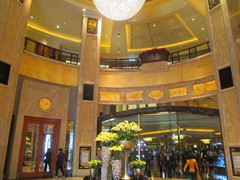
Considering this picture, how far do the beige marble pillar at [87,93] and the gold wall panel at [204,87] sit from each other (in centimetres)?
464

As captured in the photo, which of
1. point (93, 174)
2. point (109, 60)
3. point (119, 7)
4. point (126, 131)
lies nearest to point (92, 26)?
point (109, 60)

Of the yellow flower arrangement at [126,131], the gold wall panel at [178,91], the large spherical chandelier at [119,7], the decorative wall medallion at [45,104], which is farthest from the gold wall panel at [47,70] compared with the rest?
the yellow flower arrangement at [126,131]

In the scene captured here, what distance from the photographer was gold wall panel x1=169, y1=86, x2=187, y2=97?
382 inches

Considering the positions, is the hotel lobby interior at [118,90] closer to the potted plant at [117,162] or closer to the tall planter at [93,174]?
the tall planter at [93,174]

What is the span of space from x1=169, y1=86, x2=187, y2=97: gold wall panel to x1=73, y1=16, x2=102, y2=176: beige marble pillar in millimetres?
3656

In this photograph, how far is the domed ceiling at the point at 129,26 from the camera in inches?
433

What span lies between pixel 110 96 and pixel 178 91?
3.38 metres

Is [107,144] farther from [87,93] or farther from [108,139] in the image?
[87,93]

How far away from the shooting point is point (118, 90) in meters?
10.9

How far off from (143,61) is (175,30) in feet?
11.7

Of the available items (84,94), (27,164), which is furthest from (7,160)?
(84,94)

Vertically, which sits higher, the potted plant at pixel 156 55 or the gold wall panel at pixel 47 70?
the potted plant at pixel 156 55

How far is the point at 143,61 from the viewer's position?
11.1m

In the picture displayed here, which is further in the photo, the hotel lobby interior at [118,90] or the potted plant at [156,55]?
the potted plant at [156,55]
